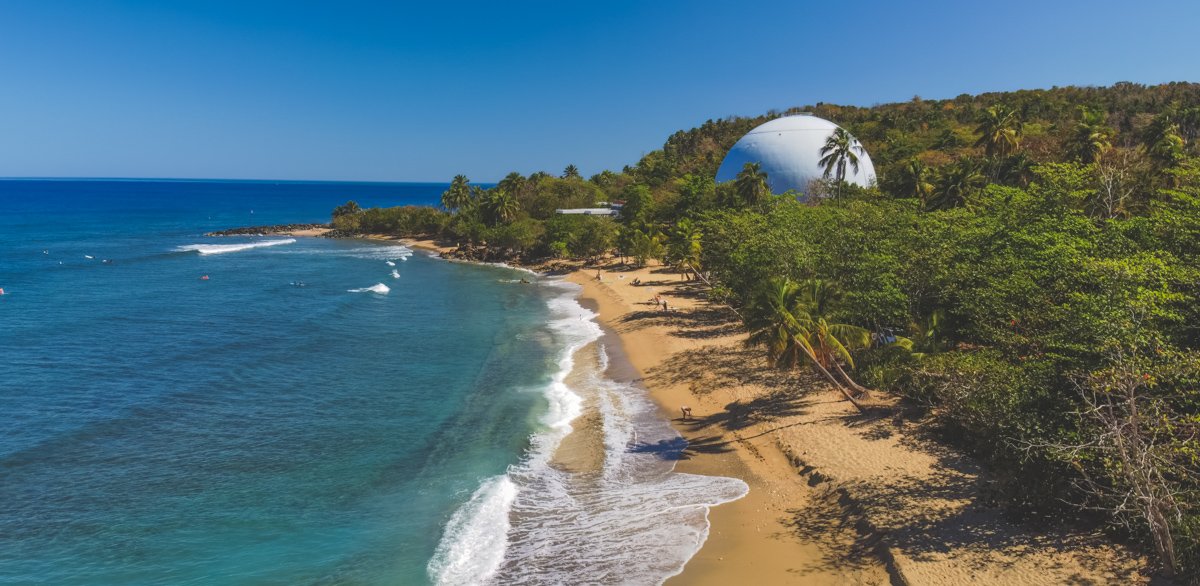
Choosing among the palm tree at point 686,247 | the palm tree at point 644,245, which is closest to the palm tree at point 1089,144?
the palm tree at point 686,247

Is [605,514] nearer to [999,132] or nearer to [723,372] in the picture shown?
[723,372]

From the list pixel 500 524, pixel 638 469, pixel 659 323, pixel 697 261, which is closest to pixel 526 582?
pixel 500 524

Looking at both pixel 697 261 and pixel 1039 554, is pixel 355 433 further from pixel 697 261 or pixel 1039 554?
pixel 697 261

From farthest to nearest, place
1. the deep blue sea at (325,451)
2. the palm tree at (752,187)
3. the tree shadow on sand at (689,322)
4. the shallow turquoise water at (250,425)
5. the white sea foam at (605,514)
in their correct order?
the palm tree at (752,187), the tree shadow on sand at (689,322), the shallow turquoise water at (250,425), the deep blue sea at (325,451), the white sea foam at (605,514)

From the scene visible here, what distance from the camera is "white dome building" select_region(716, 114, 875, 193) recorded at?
67.4 metres

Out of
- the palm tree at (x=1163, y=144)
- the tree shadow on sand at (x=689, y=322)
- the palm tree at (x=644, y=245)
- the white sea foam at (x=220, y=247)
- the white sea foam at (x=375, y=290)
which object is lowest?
the white sea foam at (x=375, y=290)

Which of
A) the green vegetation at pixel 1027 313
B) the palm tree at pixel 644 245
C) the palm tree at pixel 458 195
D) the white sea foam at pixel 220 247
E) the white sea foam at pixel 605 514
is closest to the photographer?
the green vegetation at pixel 1027 313

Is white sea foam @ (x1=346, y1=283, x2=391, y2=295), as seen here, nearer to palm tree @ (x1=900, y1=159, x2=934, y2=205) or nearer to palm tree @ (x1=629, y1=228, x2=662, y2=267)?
palm tree @ (x1=629, y1=228, x2=662, y2=267)

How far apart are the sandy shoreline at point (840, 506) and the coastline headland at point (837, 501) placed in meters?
0.04

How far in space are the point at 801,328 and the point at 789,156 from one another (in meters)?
53.6

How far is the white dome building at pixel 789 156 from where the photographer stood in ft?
221

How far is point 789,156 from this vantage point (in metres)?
69.1

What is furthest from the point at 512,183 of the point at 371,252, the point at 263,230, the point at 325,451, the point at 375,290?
the point at 325,451

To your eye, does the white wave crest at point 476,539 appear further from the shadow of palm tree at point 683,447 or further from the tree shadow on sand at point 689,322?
the tree shadow on sand at point 689,322
